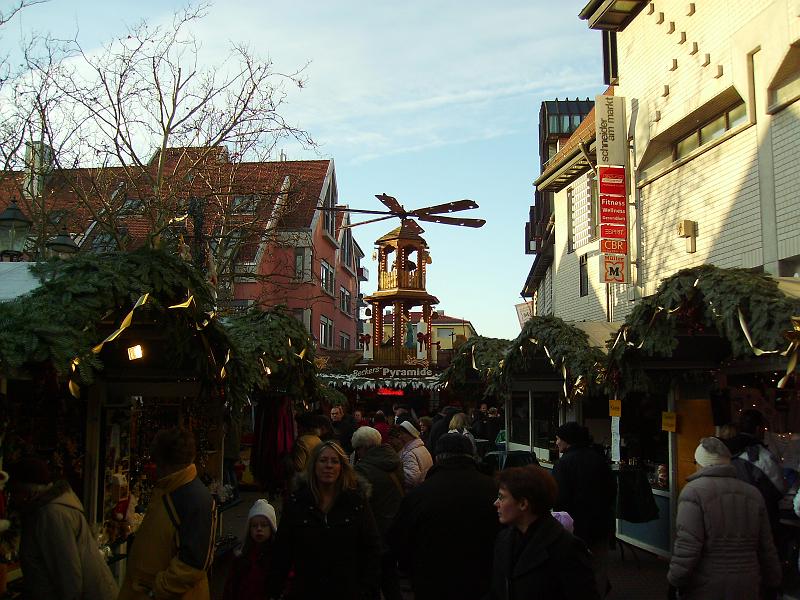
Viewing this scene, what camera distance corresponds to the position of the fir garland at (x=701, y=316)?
751cm

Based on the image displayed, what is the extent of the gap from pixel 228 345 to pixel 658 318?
4.75 metres

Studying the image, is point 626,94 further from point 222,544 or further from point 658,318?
point 222,544

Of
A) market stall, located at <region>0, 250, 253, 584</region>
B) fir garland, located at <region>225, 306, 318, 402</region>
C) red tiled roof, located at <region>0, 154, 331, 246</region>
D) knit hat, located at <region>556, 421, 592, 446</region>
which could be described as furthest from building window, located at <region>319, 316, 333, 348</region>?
knit hat, located at <region>556, 421, 592, 446</region>

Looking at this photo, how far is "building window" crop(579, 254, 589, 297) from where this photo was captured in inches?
924

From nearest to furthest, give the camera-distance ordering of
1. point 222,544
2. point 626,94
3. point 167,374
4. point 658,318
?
point 167,374 < point 658,318 < point 222,544 < point 626,94

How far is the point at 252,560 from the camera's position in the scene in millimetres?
5680

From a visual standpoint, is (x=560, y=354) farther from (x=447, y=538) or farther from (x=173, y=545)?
(x=173, y=545)

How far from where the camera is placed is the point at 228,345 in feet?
23.8

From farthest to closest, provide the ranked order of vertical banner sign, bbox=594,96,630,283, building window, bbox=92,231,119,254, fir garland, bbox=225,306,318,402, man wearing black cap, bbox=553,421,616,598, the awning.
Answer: building window, bbox=92,231,119,254 → vertical banner sign, bbox=594,96,630,283 → the awning → fir garland, bbox=225,306,318,402 → man wearing black cap, bbox=553,421,616,598

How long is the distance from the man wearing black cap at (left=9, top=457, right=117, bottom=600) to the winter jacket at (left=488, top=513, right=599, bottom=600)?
101 inches

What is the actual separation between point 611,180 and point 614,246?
60.9 inches

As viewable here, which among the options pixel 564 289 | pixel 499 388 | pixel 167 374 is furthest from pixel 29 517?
pixel 564 289

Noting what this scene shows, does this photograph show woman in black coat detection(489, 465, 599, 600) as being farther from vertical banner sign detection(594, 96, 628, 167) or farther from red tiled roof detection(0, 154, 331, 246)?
vertical banner sign detection(594, 96, 628, 167)

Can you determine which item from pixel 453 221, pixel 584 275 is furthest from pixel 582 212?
pixel 453 221
